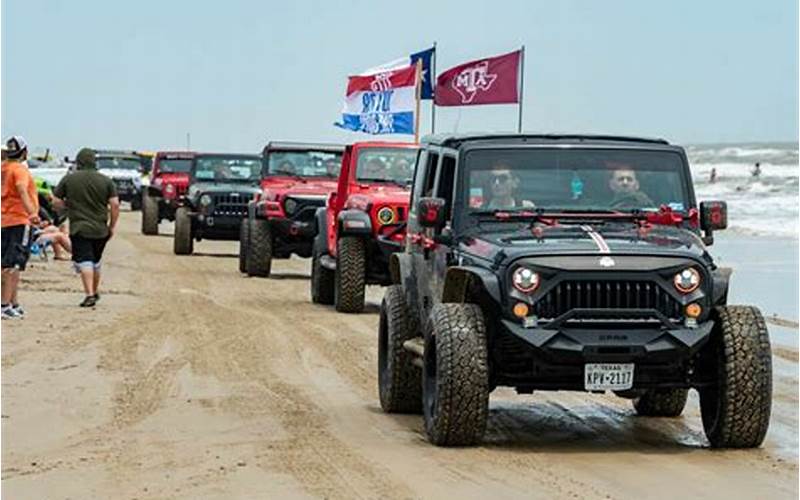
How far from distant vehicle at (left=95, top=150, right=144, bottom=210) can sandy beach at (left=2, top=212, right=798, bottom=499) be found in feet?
112

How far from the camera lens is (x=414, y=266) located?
11492 mm

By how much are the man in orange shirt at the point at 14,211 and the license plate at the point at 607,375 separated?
27.0 ft

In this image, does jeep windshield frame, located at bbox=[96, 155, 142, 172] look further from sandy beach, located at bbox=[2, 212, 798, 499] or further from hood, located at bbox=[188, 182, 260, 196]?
sandy beach, located at bbox=[2, 212, 798, 499]

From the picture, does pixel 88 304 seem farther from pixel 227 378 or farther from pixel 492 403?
pixel 492 403

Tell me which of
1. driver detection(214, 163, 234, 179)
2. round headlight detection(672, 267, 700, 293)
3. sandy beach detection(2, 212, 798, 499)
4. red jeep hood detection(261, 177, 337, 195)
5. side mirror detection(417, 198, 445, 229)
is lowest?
sandy beach detection(2, 212, 798, 499)

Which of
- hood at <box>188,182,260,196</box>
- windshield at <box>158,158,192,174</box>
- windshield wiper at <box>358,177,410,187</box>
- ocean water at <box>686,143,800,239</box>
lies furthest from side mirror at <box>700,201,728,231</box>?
ocean water at <box>686,143,800,239</box>

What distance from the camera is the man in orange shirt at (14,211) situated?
639 inches

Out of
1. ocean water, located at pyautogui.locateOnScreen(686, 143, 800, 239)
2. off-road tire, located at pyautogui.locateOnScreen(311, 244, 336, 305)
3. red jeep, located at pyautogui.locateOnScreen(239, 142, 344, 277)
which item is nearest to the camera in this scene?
off-road tire, located at pyautogui.locateOnScreen(311, 244, 336, 305)

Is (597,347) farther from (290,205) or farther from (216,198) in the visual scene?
(216,198)

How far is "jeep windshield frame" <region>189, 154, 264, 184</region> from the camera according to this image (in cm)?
2917

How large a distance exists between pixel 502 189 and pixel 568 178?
1.33ft

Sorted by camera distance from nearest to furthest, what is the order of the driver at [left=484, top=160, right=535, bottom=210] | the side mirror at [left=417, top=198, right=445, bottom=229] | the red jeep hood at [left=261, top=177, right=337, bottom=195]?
the side mirror at [left=417, top=198, right=445, bottom=229]
the driver at [left=484, top=160, right=535, bottom=210]
the red jeep hood at [left=261, top=177, right=337, bottom=195]

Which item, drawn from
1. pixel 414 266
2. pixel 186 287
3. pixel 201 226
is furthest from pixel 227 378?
pixel 201 226

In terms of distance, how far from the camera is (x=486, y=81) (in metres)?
21.0
